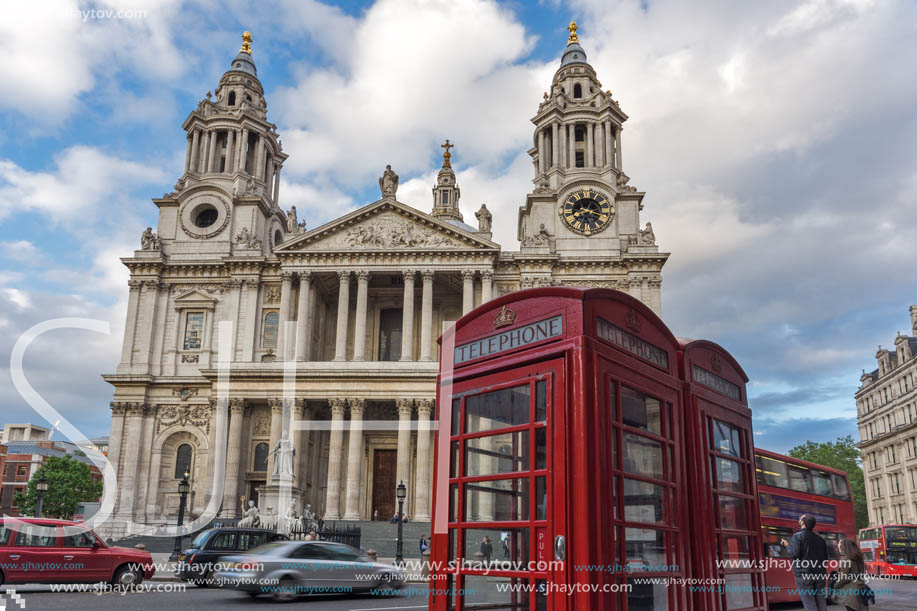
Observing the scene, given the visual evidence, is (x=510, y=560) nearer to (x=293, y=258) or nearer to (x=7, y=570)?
(x=7, y=570)

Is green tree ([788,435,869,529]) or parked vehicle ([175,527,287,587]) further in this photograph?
green tree ([788,435,869,529])

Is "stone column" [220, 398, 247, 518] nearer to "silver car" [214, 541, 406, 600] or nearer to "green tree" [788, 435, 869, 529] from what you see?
"silver car" [214, 541, 406, 600]

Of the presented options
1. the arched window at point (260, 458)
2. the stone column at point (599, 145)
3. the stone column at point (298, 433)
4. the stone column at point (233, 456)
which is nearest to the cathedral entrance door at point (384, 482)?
the stone column at point (298, 433)

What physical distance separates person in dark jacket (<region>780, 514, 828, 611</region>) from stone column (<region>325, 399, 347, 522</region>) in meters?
27.6

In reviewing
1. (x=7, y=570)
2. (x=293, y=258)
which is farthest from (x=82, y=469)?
(x=7, y=570)

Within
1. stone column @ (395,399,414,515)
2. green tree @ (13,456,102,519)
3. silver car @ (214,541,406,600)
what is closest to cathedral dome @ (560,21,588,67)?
stone column @ (395,399,414,515)

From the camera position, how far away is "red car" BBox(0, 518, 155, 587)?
1380 cm

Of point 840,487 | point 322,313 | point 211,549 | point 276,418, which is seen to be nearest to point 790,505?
point 840,487

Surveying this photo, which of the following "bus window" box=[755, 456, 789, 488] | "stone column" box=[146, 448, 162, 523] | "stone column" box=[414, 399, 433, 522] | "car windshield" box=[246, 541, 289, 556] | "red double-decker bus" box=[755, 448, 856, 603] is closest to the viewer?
"car windshield" box=[246, 541, 289, 556]

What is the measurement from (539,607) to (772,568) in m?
11.0

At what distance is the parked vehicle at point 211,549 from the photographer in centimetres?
1683

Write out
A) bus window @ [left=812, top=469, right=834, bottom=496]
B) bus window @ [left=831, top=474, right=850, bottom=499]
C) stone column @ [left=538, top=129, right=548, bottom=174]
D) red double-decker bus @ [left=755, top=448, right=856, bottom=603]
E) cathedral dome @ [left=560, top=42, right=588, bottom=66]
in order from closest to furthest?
red double-decker bus @ [left=755, top=448, right=856, bottom=603]
bus window @ [left=812, top=469, right=834, bottom=496]
bus window @ [left=831, top=474, right=850, bottom=499]
stone column @ [left=538, top=129, right=548, bottom=174]
cathedral dome @ [left=560, top=42, right=588, bottom=66]

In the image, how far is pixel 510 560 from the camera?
6070mm

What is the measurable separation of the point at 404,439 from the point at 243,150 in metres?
21.6
